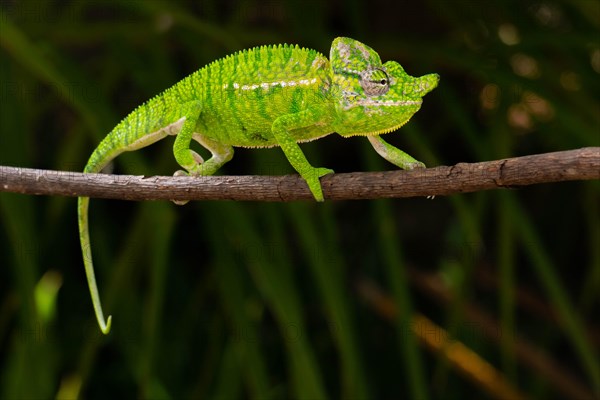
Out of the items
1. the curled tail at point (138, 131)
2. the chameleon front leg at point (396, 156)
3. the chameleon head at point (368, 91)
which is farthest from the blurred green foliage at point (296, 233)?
the chameleon head at point (368, 91)

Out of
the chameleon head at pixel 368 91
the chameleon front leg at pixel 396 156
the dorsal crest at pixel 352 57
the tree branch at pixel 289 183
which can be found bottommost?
the chameleon front leg at pixel 396 156

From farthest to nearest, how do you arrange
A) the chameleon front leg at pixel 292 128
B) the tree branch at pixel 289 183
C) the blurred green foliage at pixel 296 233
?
the blurred green foliage at pixel 296 233 < the chameleon front leg at pixel 292 128 < the tree branch at pixel 289 183

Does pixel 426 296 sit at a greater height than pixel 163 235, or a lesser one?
lesser

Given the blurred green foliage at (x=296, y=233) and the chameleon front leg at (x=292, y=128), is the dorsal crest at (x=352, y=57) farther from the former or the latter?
the blurred green foliage at (x=296, y=233)

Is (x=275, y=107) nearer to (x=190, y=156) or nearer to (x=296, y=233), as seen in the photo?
(x=190, y=156)

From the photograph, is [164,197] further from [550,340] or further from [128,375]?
[550,340]

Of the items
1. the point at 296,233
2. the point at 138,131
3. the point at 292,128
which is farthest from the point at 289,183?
the point at 296,233

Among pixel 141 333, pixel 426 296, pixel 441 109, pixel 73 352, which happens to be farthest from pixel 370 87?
pixel 426 296
